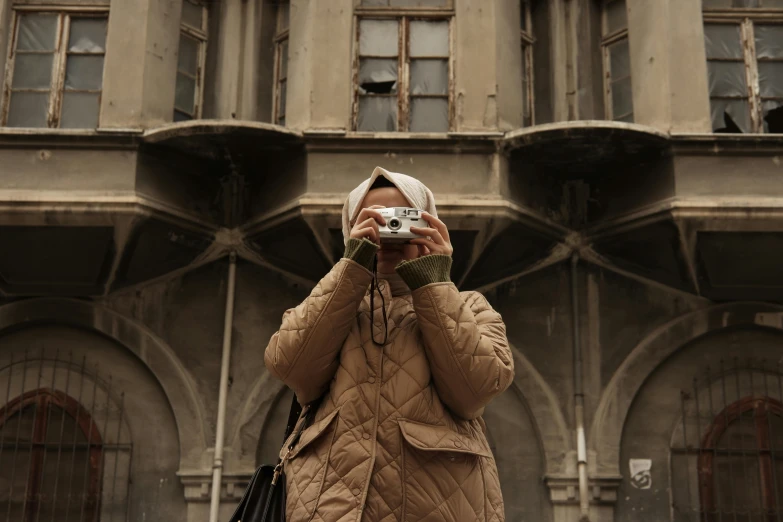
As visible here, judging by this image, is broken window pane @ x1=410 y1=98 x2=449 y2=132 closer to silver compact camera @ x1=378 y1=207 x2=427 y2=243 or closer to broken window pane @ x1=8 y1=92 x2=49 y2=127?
broken window pane @ x1=8 y1=92 x2=49 y2=127

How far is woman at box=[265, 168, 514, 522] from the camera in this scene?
3.28 meters

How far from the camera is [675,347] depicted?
10.9 meters

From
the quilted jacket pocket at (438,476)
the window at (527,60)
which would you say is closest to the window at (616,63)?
the window at (527,60)

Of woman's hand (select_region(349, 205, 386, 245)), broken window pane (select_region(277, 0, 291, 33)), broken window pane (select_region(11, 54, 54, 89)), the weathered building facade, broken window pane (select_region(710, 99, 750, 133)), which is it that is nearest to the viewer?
woman's hand (select_region(349, 205, 386, 245))

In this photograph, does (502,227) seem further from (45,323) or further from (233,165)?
(45,323)

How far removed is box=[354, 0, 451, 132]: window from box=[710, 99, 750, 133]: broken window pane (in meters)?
2.64

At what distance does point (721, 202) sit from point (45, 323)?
6622mm

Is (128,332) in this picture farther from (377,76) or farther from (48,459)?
(377,76)

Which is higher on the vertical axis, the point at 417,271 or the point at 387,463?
the point at 417,271

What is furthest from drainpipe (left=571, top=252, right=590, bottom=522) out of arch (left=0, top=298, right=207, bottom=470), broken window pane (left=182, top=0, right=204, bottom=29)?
broken window pane (left=182, top=0, right=204, bottom=29)

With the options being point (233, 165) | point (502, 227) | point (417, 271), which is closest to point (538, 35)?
point (502, 227)

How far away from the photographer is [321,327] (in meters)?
3.35

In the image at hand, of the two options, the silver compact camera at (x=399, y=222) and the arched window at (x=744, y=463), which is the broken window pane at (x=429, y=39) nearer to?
the arched window at (x=744, y=463)

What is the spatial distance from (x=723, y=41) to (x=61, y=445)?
7.67 metres
